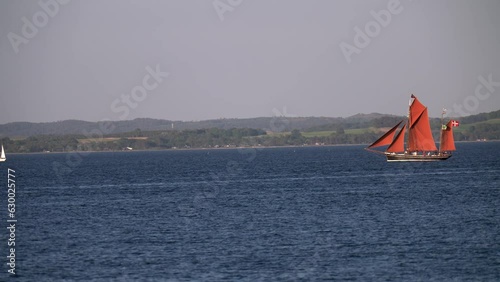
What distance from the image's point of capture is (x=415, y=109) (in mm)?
144500

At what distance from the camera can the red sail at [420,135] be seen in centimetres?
14400

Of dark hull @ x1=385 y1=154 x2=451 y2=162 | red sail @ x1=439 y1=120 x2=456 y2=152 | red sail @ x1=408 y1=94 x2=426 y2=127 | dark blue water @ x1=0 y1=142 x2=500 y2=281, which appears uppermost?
red sail @ x1=408 y1=94 x2=426 y2=127

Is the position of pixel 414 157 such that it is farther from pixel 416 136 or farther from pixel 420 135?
pixel 420 135

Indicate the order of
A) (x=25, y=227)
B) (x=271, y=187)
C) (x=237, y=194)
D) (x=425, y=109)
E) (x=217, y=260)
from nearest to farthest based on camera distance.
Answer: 1. (x=217, y=260)
2. (x=25, y=227)
3. (x=237, y=194)
4. (x=271, y=187)
5. (x=425, y=109)

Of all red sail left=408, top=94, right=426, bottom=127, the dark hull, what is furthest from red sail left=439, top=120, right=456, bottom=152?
red sail left=408, top=94, right=426, bottom=127

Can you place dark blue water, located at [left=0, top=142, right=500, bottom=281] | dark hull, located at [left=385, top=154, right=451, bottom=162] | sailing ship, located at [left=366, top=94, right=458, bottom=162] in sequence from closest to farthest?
dark blue water, located at [left=0, top=142, right=500, bottom=281] → sailing ship, located at [left=366, top=94, right=458, bottom=162] → dark hull, located at [left=385, top=154, right=451, bottom=162]

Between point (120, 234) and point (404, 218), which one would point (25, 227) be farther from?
point (404, 218)

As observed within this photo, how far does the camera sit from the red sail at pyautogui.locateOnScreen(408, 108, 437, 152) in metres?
144

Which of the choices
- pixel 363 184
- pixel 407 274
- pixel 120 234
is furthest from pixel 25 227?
pixel 363 184

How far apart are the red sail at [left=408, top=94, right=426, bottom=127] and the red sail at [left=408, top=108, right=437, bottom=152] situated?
13.3 inches

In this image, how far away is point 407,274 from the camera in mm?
41906

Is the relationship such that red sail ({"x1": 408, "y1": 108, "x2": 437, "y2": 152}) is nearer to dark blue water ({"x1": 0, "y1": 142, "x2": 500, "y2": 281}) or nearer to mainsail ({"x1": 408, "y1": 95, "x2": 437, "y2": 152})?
mainsail ({"x1": 408, "y1": 95, "x2": 437, "y2": 152})

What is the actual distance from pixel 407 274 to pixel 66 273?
18198 mm

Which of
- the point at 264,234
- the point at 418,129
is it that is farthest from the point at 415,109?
the point at 264,234
